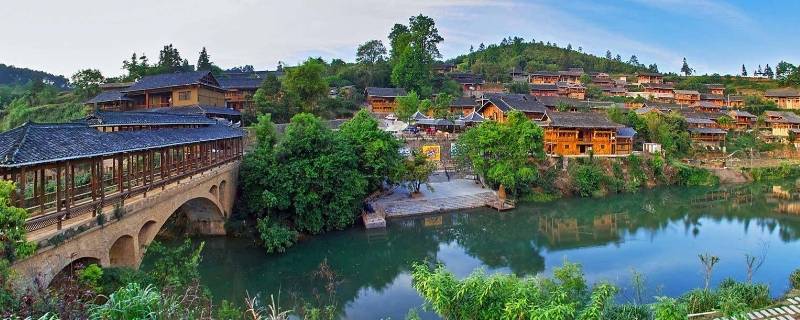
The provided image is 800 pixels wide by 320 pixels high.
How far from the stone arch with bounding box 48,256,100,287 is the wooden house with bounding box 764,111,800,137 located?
70.1 m

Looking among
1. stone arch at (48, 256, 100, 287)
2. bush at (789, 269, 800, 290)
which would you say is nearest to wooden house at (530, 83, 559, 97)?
bush at (789, 269, 800, 290)

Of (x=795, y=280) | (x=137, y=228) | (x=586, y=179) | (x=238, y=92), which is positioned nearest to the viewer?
(x=137, y=228)

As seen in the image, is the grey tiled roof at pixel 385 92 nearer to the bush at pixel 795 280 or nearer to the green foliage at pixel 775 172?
the green foliage at pixel 775 172

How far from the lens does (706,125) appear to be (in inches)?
2231

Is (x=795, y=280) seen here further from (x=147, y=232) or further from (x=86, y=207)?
(x=86, y=207)

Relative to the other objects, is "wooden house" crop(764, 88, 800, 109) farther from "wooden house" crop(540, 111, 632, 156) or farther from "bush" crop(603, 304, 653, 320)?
"bush" crop(603, 304, 653, 320)

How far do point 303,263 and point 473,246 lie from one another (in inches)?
349

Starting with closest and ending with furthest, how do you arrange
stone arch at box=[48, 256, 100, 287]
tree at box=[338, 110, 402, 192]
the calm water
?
1. stone arch at box=[48, 256, 100, 287]
2. the calm water
3. tree at box=[338, 110, 402, 192]

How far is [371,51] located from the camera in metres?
75.2

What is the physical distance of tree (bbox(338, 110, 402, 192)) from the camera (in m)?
28.7

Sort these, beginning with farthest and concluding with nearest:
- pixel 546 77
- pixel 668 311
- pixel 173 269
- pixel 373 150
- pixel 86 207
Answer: pixel 546 77
pixel 373 150
pixel 173 269
pixel 86 207
pixel 668 311

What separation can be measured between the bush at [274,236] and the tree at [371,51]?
54.0 meters

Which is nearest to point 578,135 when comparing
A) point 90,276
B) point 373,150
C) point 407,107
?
point 407,107

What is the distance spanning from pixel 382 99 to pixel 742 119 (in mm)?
46093
